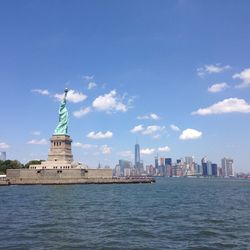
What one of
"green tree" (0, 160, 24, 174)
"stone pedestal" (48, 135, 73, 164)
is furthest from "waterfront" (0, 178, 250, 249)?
"green tree" (0, 160, 24, 174)

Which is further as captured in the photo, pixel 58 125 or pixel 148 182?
pixel 148 182

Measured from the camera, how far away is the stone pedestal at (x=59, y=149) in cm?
11406

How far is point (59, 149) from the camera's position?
4500 inches

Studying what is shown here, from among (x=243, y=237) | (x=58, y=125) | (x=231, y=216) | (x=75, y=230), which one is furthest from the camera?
(x=58, y=125)

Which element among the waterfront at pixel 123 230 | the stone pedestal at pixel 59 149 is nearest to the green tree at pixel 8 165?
the stone pedestal at pixel 59 149

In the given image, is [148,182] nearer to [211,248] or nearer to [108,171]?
[108,171]

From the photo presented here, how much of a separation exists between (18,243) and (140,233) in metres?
8.16

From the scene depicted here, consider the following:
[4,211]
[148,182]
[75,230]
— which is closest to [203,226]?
[75,230]

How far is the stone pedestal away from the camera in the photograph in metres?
114

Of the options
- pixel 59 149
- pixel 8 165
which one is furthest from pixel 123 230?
pixel 8 165

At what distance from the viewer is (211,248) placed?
2342 cm

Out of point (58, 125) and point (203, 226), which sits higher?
point (58, 125)

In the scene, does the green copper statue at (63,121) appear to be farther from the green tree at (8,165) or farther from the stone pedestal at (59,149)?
the green tree at (8,165)

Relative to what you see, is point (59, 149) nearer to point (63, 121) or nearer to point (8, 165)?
point (63, 121)
